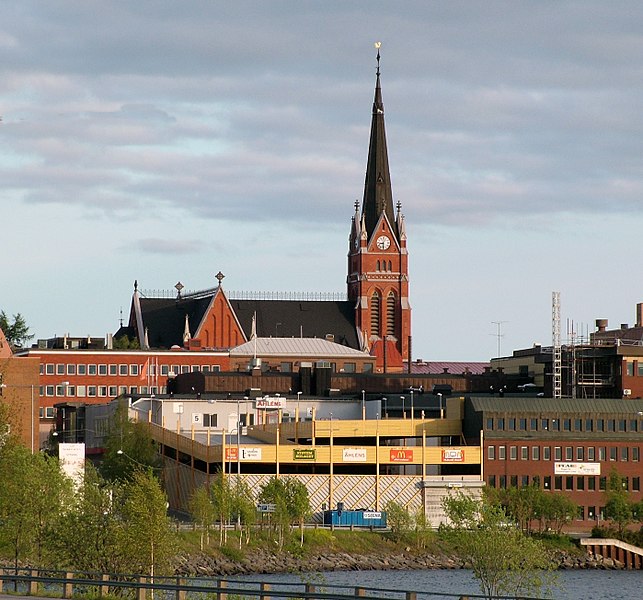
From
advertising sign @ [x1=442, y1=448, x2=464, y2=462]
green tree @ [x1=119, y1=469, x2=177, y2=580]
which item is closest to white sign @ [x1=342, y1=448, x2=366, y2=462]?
advertising sign @ [x1=442, y1=448, x2=464, y2=462]

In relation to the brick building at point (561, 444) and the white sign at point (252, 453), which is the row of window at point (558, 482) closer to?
the brick building at point (561, 444)

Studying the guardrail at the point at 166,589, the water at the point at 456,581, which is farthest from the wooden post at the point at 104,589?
the water at the point at 456,581

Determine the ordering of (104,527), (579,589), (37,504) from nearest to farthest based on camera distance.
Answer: (104,527), (37,504), (579,589)

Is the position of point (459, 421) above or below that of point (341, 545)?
above

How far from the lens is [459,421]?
149125 millimetres

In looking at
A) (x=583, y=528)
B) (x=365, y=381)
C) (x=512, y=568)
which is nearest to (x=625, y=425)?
(x=583, y=528)

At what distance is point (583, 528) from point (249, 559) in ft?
116

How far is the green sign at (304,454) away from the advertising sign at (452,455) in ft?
35.5

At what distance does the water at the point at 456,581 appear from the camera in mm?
102688

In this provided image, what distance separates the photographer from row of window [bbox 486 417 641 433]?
5773 inches

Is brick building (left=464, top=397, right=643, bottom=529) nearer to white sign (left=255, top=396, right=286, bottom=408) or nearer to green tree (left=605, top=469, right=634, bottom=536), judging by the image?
green tree (left=605, top=469, right=634, bottom=536)

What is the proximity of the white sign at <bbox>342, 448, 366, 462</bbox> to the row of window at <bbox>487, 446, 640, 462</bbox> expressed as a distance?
1065 cm

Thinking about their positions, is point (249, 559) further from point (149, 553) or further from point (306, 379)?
point (306, 379)

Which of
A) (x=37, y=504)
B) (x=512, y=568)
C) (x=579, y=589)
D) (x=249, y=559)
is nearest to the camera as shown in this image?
(x=37, y=504)
